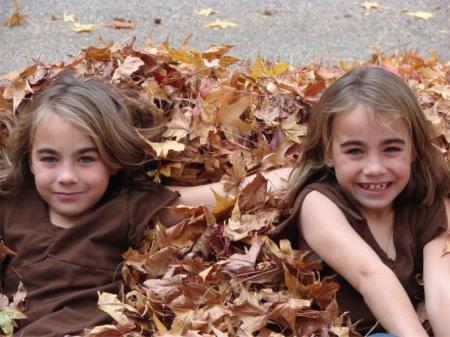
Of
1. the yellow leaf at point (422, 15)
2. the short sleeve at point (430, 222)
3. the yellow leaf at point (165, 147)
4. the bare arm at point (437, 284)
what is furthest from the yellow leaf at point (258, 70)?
the yellow leaf at point (422, 15)

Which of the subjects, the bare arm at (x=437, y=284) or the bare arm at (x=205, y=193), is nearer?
the bare arm at (x=437, y=284)

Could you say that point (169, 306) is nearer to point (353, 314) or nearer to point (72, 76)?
point (353, 314)

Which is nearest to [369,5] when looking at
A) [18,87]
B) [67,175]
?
[18,87]

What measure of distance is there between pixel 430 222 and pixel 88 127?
1270 millimetres

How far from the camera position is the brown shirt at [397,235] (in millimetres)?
2896

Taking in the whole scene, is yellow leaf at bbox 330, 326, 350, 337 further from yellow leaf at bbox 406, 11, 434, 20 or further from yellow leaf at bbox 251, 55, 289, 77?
yellow leaf at bbox 406, 11, 434, 20

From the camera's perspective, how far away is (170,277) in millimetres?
2904

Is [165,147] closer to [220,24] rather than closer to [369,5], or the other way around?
[220,24]

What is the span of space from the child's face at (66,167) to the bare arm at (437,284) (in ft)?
3.94

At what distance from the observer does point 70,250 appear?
10.1 ft

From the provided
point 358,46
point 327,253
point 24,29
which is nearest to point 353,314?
point 327,253

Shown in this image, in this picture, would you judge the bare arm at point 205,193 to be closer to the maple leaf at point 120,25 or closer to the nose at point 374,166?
the nose at point 374,166

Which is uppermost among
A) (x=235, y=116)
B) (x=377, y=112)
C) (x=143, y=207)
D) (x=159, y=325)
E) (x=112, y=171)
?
(x=377, y=112)

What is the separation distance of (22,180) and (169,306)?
2.83 ft
